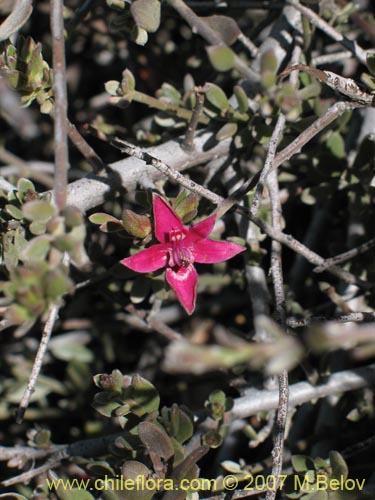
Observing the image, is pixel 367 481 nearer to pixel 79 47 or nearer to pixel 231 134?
pixel 231 134

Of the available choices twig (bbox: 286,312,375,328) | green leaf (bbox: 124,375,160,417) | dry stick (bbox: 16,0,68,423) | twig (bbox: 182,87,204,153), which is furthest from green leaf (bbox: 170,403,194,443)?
twig (bbox: 182,87,204,153)

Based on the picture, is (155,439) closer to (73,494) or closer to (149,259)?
(73,494)

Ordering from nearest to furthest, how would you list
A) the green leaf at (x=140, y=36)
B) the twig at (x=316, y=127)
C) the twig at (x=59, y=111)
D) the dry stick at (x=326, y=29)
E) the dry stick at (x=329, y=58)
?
the twig at (x=59, y=111) → the twig at (x=316, y=127) → the green leaf at (x=140, y=36) → the dry stick at (x=326, y=29) → the dry stick at (x=329, y=58)

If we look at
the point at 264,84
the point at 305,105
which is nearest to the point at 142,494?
the point at 264,84

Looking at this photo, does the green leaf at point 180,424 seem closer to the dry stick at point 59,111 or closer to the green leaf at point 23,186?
the dry stick at point 59,111

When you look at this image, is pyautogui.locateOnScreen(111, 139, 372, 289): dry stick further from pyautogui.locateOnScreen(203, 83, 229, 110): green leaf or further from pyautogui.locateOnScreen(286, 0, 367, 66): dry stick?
pyautogui.locateOnScreen(286, 0, 367, 66): dry stick

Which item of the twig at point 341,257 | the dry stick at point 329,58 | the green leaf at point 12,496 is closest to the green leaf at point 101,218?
the twig at point 341,257

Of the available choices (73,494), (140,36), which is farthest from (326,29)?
(73,494)
